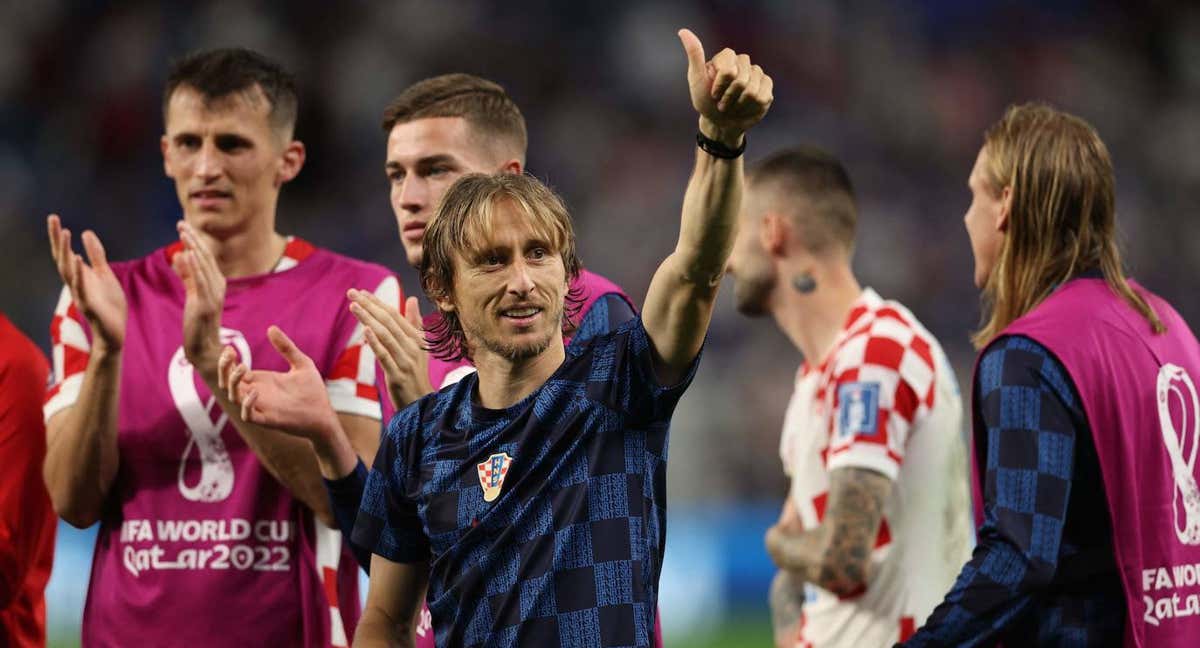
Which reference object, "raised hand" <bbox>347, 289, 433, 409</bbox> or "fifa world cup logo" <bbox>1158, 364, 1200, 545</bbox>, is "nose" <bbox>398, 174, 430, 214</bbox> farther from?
"fifa world cup logo" <bbox>1158, 364, 1200, 545</bbox>

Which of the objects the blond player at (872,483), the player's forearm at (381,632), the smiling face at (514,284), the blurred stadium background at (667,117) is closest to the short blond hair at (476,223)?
the smiling face at (514,284)

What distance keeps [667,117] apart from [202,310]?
984 cm

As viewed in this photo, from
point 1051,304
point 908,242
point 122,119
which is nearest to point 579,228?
point 908,242

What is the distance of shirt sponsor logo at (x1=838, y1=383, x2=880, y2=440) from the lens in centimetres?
434

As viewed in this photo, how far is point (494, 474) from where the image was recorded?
2719mm

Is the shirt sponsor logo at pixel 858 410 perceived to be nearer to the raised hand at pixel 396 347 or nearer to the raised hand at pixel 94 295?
the raised hand at pixel 396 347

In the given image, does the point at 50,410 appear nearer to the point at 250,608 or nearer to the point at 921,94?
the point at 250,608

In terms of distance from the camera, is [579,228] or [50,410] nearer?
[50,410]

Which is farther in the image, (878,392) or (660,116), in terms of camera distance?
(660,116)

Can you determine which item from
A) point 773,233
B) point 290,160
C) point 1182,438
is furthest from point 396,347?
point 773,233

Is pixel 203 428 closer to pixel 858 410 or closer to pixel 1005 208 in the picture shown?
pixel 858 410

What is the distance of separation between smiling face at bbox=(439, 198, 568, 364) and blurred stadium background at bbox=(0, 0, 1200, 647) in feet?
25.2

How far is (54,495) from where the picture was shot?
12.5 feet

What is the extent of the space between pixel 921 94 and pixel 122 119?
717 cm
